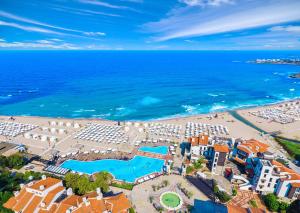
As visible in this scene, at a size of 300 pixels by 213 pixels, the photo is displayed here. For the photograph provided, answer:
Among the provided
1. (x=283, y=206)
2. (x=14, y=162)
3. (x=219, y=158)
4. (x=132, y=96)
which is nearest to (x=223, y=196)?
(x=219, y=158)

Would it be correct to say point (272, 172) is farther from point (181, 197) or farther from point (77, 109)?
point (77, 109)

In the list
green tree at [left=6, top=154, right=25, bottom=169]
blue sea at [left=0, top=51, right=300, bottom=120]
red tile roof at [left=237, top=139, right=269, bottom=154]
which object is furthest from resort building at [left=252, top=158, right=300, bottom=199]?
blue sea at [left=0, top=51, right=300, bottom=120]

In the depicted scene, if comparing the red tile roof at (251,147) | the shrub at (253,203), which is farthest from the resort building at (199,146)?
the shrub at (253,203)

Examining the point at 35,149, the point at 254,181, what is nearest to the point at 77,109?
the point at 35,149

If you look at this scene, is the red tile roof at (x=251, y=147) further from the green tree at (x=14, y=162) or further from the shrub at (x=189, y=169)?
the green tree at (x=14, y=162)

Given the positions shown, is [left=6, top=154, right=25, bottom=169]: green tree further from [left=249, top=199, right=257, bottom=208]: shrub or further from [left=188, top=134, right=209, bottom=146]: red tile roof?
[left=249, top=199, right=257, bottom=208]: shrub

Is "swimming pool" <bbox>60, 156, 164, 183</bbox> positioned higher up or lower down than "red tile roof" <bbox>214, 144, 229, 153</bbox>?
lower down
